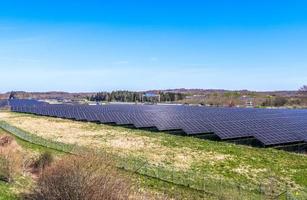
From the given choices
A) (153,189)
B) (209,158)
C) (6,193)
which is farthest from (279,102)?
(6,193)

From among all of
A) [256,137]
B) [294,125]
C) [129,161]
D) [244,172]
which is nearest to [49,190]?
[129,161]

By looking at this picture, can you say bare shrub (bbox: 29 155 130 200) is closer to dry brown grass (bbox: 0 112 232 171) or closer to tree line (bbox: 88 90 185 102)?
dry brown grass (bbox: 0 112 232 171)

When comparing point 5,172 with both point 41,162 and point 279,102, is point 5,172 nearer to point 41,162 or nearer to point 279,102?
point 41,162

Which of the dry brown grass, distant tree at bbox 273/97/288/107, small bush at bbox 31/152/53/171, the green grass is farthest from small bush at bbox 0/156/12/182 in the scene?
distant tree at bbox 273/97/288/107

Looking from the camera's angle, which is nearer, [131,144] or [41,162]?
[41,162]

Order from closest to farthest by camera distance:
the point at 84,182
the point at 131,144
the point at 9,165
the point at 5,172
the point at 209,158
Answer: the point at 84,182 → the point at 5,172 → the point at 9,165 → the point at 209,158 → the point at 131,144

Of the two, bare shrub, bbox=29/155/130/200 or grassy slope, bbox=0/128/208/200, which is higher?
bare shrub, bbox=29/155/130/200
